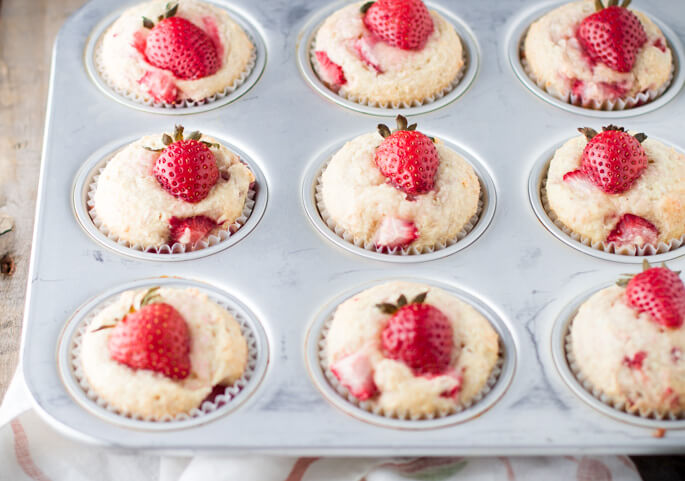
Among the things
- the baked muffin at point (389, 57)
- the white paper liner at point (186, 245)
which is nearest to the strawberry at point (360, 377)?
the white paper liner at point (186, 245)

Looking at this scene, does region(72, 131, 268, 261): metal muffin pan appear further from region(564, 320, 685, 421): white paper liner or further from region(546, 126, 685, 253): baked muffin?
region(564, 320, 685, 421): white paper liner

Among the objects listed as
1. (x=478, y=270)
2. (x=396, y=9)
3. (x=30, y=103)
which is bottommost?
(x=30, y=103)

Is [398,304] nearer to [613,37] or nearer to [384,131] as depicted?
[384,131]

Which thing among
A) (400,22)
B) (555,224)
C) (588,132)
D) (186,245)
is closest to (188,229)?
(186,245)

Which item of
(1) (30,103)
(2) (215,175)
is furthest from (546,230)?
(1) (30,103)

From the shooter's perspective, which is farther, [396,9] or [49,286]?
[396,9]

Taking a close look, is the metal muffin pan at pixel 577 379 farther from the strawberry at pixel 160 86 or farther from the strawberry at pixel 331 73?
the strawberry at pixel 160 86

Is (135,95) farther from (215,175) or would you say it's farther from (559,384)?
(559,384)
